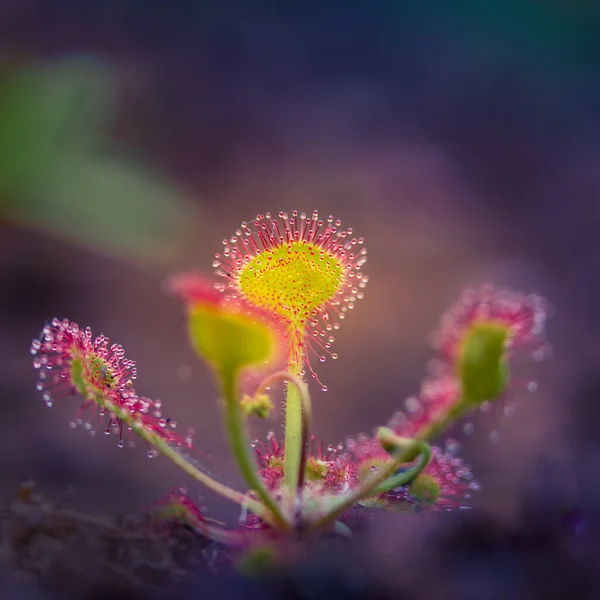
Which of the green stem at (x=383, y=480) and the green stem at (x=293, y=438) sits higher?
the green stem at (x=293, y=438)

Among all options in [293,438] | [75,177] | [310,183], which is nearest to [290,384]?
[293,438]

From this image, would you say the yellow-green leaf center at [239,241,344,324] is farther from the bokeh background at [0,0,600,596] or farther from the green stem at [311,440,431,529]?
the bokeh background at [0,0,600,596]

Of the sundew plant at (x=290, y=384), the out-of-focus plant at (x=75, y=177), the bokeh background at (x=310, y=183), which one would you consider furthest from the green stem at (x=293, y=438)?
the out-of-focus plant at (x=75, y=177)

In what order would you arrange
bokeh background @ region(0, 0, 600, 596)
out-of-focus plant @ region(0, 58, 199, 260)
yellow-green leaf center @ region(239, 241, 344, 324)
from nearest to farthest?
yellow-green leaf center @ region(239, 241, 344, 324) → bokeh background @ region(0, 0, 600, 596) → out-of-focus plant @ region(0, 58, 199, 260)

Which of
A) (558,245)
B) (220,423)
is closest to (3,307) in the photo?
(220,423)

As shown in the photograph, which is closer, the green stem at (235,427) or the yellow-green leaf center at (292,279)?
the green stem at (235,427)

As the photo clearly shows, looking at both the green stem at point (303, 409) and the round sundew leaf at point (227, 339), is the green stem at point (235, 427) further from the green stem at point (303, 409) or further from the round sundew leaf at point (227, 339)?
the green stem at point (303, 409)

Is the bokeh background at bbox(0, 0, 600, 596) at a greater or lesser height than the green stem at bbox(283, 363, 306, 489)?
greater

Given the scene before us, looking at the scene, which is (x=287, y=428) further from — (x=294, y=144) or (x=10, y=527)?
(x=294, y=144)

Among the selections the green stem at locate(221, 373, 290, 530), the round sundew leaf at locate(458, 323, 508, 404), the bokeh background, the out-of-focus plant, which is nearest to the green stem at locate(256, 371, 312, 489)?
the green stem at locate(221, 373, 290, 530)
